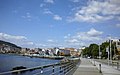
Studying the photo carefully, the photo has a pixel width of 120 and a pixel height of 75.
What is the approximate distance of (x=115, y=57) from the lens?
127062mm

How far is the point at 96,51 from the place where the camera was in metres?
152

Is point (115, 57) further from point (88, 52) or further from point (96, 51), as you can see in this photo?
point (88, 52)

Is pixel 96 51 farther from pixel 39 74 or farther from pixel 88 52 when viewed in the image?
pixel 39 74

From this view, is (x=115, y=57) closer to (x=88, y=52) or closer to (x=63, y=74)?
(x=88, y=52)

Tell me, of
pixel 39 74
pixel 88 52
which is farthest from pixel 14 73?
pixel 88 52

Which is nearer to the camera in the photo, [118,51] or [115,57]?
[115,57]

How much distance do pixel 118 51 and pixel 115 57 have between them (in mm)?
15092

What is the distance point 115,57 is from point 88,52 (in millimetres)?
49442

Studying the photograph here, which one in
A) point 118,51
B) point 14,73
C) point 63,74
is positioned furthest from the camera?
point 118,51

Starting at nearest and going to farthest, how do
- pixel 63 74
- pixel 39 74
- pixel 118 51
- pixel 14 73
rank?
1. pixel 14 73
2. pixel 39 74
3. pixel 63 74
4. pixel 118 51

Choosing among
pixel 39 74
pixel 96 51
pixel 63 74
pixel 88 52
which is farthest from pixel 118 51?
Answer: pixel 39 74

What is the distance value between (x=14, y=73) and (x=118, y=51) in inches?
5485

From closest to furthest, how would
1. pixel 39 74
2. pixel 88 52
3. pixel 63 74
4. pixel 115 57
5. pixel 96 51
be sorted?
1. pixel 39 74
2. pixel 63 74
3. pixel 115 57
4. pixel 96 51
5. pixel 88 52

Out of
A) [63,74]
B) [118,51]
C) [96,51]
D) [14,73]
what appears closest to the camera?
[14,73]
